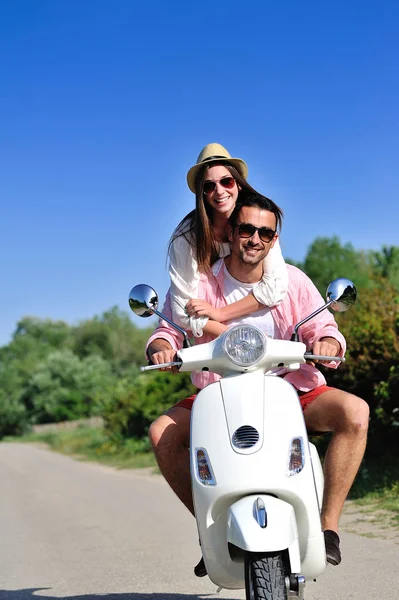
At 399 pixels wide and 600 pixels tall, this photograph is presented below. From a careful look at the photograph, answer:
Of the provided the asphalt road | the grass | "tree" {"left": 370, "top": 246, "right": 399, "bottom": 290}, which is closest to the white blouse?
the asphalt road

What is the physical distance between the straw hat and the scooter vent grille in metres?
1.56

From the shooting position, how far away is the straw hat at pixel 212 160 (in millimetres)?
4285

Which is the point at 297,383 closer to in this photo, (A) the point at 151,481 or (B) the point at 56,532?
(B) the point at 56,532

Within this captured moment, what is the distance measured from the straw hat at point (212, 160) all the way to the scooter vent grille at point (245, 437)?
5.11 feet

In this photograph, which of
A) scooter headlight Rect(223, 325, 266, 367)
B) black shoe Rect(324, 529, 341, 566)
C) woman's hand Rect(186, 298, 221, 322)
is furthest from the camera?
woman's hand Rect(186, 298, 221, 322)

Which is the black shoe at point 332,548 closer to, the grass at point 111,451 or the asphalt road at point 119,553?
the asphalt road at point 119,553

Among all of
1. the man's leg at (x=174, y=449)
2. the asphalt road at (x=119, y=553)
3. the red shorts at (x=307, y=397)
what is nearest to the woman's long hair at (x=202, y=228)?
the red shorts at (x=307, y=397)

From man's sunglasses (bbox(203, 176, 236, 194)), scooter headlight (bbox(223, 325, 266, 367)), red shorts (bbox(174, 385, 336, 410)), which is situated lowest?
red shorts (bbox(174, 385, 336, 410))

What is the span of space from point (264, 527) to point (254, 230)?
1.40 m

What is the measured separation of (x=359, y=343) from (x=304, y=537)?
6.41m

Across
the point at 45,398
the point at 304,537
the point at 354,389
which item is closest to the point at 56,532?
the point at 354,389

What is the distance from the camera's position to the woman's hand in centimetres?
392

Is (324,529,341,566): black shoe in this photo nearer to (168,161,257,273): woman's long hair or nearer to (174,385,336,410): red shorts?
(174,385,336,410): red shorts

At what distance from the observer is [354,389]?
31.2 ft
